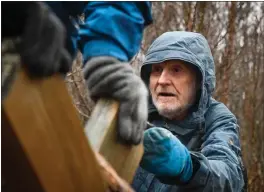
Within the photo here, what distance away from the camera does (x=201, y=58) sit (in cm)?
332

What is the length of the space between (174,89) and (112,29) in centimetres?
176

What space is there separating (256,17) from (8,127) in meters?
11.4

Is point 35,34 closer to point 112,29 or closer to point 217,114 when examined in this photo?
point 112,29

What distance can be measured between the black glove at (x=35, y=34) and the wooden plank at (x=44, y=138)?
0.03m

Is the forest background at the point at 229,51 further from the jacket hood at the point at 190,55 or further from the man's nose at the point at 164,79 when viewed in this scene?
the man's nose at the point at 164,79

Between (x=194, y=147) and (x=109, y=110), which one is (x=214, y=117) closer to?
(x=194, y=147)

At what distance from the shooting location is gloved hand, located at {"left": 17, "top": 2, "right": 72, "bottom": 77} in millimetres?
1018

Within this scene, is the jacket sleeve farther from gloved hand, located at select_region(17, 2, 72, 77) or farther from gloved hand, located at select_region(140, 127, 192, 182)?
gloved hand, located at select_region(17, 2, 72, 77)

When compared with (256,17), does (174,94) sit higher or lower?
higher

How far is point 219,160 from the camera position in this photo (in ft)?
9.02

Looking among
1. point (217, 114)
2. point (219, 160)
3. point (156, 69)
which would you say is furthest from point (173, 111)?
point (219, 160)

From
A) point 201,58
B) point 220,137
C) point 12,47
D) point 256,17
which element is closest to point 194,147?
point 220,137

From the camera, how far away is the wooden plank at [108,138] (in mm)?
1387

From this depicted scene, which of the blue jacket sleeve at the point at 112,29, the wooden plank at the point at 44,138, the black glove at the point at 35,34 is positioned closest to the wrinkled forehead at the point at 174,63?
the blue jacket sleeve at the point at 112,29
